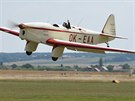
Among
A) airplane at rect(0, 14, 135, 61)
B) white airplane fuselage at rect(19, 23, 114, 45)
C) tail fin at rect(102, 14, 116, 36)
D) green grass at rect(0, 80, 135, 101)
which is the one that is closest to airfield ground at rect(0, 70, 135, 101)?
green grass at rect(0, 80, 135, 101)

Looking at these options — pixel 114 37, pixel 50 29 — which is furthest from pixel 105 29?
pixel 50 29

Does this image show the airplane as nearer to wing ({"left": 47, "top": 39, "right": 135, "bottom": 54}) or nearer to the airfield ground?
wing ({"left": 47, "top": 39, "right": 135, "bottom": 54})

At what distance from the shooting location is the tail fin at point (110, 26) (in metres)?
52.1

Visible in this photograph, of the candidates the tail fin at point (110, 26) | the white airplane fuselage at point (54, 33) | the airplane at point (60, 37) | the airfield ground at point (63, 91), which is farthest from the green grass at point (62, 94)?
the tail fin at point (110, 26)

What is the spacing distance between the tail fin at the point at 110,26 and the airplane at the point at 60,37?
344cm

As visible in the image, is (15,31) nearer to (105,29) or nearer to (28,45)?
(28,45)

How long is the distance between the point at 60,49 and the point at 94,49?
2.61m

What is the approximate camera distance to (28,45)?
141 feet

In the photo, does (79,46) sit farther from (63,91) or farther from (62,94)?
(63,91)

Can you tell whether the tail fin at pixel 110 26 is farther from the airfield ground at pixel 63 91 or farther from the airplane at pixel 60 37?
the airfield ground at pixel 63 91

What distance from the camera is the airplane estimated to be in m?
43.0

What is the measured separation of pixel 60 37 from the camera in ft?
150

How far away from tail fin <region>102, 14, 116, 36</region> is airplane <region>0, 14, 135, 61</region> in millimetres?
3438

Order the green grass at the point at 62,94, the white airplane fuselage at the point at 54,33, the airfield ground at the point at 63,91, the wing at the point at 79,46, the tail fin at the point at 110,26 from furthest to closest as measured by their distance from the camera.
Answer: the tail fin at the point at 110,26, the white airplane fuselage at the point at 54,33, the airfield ground at the point at 63,91, the green grass at the point at 62,94, the wing at the point at 79,46
